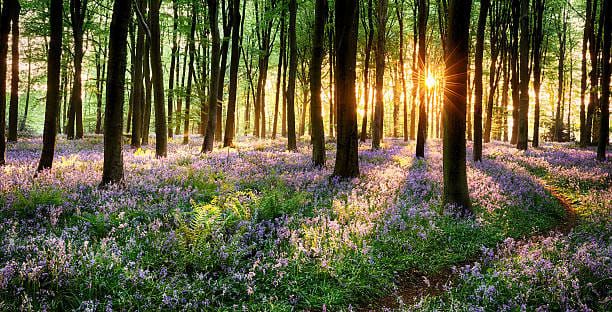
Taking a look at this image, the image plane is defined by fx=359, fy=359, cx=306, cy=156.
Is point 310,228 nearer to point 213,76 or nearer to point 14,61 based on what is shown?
point 213,76

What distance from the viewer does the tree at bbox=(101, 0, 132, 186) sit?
8492mm

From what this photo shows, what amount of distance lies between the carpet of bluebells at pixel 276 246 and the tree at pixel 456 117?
1.86ft

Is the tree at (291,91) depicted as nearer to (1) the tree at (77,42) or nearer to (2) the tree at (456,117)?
(1) the tree at (77,42)

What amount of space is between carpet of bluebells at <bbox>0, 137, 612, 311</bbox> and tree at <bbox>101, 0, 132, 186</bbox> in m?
0.59

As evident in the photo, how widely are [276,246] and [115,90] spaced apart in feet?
18.8

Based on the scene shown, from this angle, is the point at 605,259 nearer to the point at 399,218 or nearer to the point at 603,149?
the point at 399,218

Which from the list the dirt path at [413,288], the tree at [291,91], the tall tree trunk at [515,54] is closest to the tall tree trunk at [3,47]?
the tree at [291,91]

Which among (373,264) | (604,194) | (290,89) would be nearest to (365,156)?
(290,89)

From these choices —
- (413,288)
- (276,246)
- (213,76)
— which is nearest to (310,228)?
(276,246)

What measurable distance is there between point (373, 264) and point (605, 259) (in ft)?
10.8

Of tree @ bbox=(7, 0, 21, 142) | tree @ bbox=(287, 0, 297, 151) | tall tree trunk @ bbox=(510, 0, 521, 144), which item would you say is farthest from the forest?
tall tree trunk @ bbox=(510, 0, 521, 144)

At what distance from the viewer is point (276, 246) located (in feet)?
19.5

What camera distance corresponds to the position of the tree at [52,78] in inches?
406

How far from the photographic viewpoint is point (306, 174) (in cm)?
1160
